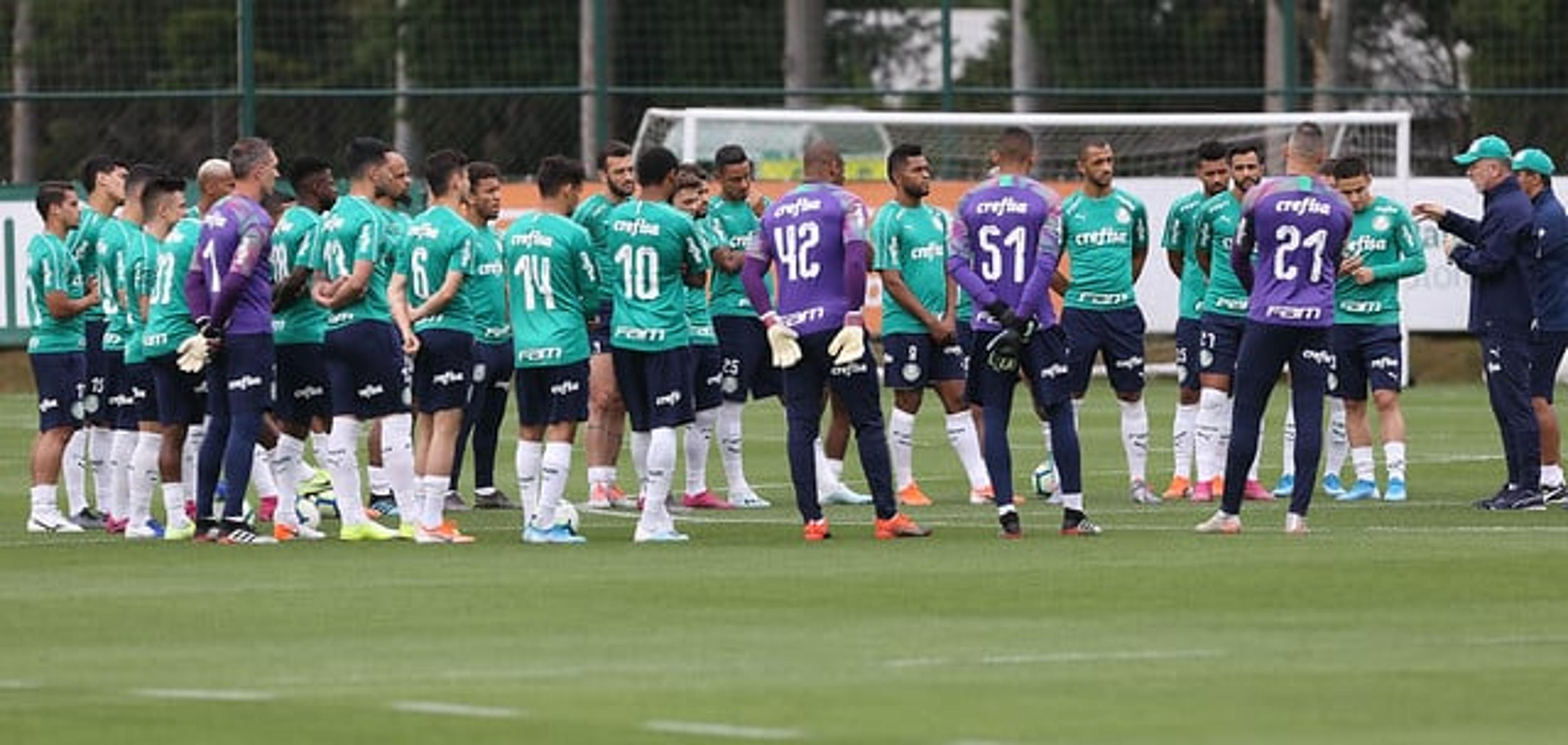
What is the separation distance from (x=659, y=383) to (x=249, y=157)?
2.51 meters

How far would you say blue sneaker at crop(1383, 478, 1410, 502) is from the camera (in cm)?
2341

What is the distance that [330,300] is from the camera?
66.5ft

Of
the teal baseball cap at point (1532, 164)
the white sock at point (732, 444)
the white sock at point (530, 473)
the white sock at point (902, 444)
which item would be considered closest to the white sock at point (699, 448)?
the white sock at point (732, 444)

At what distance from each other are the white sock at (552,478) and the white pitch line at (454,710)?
6.75m

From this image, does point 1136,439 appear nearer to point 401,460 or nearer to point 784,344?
point 784,344

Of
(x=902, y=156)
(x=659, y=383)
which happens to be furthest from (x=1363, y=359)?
(x=659, y=383)

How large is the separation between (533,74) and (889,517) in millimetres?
28613

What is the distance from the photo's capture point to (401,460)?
20.4m

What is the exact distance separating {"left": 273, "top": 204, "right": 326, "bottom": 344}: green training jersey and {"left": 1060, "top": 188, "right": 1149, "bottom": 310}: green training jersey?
17.4 feet

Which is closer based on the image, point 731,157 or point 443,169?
point 443,169

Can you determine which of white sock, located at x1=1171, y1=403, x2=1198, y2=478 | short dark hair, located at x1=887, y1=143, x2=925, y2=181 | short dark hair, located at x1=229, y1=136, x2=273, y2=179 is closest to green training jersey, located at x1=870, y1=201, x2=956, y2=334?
short dark hair, located at x1=887, y1=143, x2=925, y2=181

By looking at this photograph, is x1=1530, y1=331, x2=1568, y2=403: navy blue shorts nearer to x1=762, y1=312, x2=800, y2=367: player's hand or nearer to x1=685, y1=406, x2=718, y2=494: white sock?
x1=685, y1=406, x2=718, y2=494: white sock

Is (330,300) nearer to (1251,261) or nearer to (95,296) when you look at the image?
(95,296)

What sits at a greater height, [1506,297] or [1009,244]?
[1009,244]
